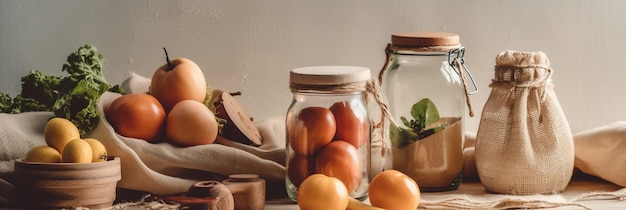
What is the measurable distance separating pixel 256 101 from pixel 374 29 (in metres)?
0.26

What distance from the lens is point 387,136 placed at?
1452mm

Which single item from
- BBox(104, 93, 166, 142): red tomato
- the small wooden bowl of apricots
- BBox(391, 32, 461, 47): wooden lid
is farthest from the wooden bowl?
BBox(391, 32, 461, 47): wooden lid

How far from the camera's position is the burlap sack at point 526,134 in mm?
1310

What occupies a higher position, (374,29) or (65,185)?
(374,29)

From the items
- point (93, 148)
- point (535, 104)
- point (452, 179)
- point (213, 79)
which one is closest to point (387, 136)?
point (452, 179)

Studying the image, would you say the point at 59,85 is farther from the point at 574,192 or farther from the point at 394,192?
the point at 574,192

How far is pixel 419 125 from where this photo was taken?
1371 millimetres

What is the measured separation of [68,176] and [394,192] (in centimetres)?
45

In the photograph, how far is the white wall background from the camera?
158 centimetres

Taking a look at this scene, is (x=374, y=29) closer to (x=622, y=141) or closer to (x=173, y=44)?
(x=173, y=44)

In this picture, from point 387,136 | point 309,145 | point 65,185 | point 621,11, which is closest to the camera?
point 65,185

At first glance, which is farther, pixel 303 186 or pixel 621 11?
pixel 621 11

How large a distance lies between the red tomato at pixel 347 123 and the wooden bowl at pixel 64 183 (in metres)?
0.34

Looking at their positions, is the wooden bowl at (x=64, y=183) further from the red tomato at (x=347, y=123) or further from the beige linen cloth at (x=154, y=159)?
the red tomato at (x=347, y=123)
